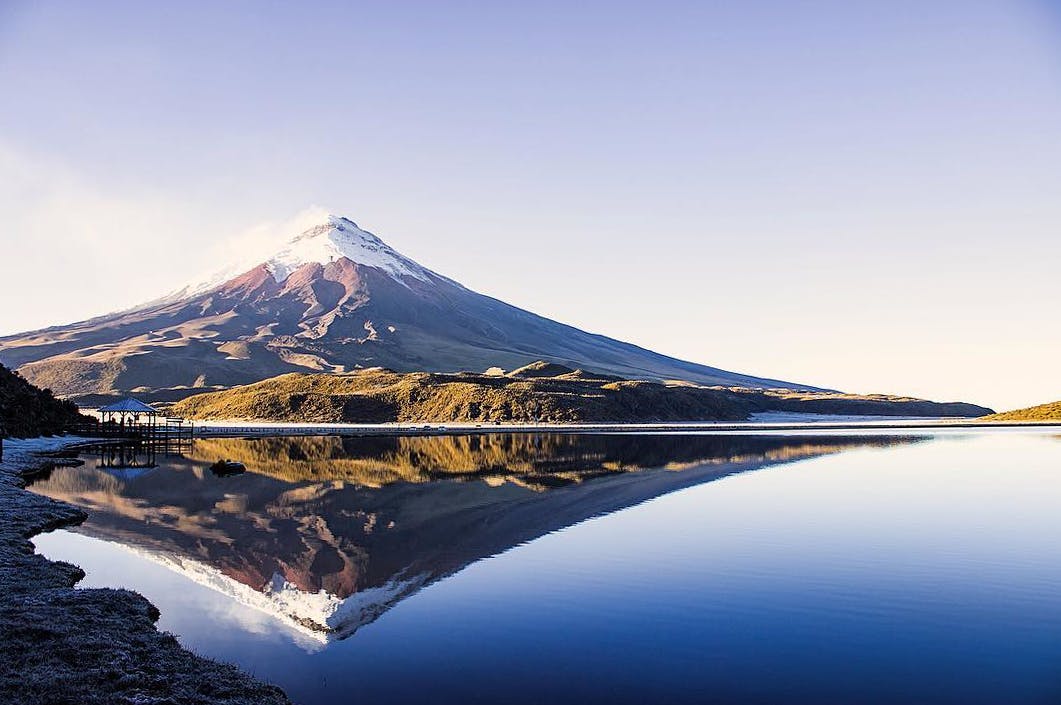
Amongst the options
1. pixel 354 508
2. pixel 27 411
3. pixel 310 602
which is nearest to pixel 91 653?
pixel 310 602

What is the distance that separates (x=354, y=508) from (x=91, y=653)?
20.4 m

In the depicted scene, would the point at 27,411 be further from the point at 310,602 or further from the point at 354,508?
the point at 310,602

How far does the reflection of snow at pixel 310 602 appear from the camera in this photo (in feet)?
51.7

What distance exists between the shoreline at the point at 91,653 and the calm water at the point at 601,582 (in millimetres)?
915

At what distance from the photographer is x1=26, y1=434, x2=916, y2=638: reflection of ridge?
784 inches


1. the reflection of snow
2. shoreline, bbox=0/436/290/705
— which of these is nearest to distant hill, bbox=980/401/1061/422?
the reflection of snow

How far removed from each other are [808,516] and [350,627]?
20.4 metres

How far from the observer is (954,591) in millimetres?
18641

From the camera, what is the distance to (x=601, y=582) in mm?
19719

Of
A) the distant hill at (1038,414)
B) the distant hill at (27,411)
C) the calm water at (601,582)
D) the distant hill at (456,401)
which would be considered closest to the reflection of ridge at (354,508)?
the calm water at (601,582)

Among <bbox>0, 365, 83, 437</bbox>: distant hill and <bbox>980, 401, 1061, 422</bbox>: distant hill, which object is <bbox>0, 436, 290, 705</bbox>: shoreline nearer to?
<bbox>0, 365, 83, 437</bbox>: distant hill

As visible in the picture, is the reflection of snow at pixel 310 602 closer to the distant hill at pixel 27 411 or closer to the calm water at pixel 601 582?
the calm water at pixel 601 582

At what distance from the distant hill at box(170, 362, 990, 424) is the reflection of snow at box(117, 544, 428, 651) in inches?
3965

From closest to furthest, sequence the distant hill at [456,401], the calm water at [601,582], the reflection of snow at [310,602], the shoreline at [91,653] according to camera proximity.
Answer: the shoreline at [91,653]
the calm water at [601,582]
the reflection of snow at [310,602]
the distant hill at [456,401]
